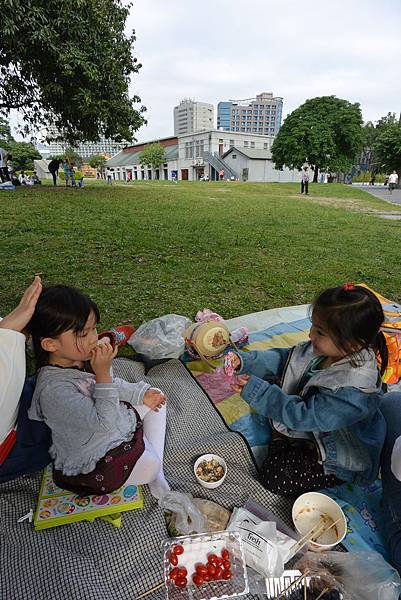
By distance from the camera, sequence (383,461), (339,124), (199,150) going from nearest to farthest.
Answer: (383,461) < (339,124) < (199,150)

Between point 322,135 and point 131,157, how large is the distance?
44.3 metres

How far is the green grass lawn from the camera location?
13.5ft

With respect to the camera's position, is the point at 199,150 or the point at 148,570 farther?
the point at 199,150

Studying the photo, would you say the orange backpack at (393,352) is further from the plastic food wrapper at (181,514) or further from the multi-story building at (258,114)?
the multi-story building at (258,114)

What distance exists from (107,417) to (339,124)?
1134 inches

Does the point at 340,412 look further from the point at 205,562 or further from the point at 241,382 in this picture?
the point at 205,562

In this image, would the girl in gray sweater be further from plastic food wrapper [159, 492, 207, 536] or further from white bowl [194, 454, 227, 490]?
white bowl [194, 454, 227, 490]

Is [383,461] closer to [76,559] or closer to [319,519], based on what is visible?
[319,519]

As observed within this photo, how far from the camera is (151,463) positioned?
1683mm

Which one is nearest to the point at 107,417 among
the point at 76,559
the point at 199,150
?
the point at 76,559

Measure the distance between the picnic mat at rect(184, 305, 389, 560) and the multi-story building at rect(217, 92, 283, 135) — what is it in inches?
4816

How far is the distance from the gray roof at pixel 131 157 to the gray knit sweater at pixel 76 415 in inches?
2123

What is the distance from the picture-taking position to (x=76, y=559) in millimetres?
1422

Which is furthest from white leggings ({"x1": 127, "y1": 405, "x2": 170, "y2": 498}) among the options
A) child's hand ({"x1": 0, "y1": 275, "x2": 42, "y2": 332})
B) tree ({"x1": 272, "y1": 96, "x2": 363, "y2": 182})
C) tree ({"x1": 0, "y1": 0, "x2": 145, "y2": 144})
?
tree ({"x1": 272, "y1": 96, "x2": 363, "y2": 182})
